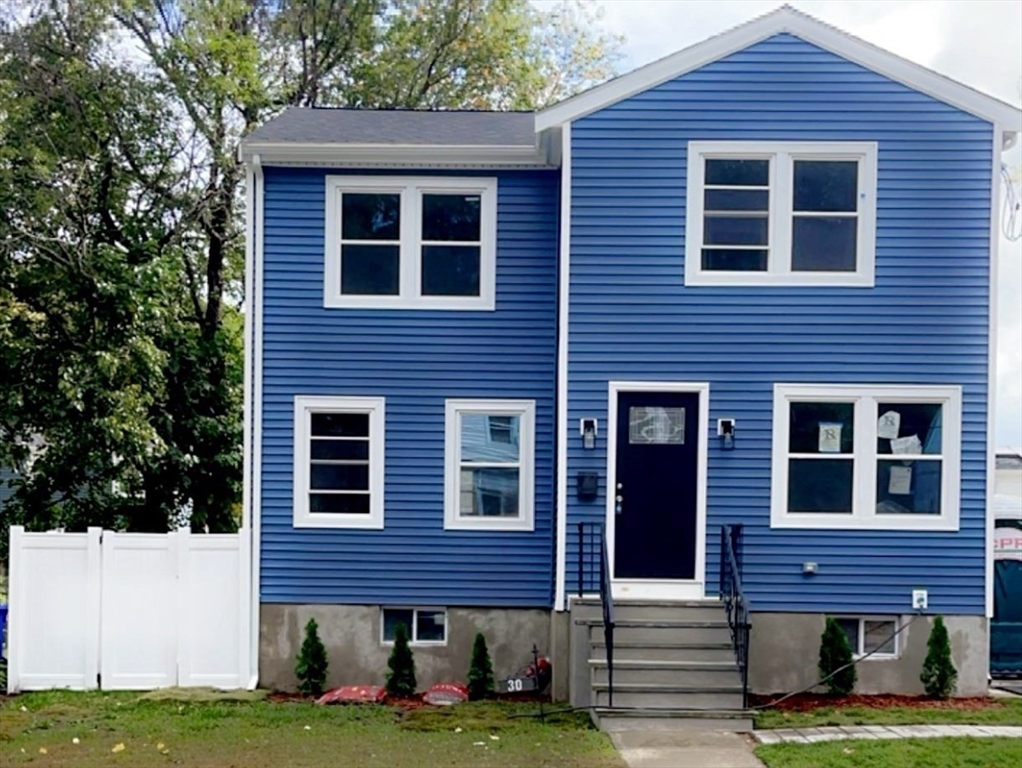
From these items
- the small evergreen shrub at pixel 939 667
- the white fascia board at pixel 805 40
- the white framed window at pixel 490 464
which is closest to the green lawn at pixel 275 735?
the white framed window at pixel 490 464

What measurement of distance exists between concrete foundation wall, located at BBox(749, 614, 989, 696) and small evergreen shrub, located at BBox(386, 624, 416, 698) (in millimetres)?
3486

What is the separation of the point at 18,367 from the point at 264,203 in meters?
5.54

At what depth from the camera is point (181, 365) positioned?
14.4 metres

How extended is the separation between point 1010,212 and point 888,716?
5641 millimetres

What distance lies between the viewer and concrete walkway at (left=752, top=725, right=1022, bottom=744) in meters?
7.76

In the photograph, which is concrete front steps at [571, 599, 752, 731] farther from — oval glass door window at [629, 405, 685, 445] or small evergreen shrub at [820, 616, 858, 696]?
oval glass door window at [629, 405, 685, 445]

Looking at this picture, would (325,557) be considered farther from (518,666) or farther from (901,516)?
(901,516)

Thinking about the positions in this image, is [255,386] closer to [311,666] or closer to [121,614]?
[121,614]

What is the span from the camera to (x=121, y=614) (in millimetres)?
9703

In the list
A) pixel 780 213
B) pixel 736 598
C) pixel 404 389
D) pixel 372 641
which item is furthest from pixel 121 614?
pixel 780 213

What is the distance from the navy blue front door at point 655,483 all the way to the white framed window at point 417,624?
2.05 meters

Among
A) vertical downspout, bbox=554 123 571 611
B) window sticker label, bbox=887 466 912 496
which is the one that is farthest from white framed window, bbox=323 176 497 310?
window sticker label, bbox=887 466 912 496

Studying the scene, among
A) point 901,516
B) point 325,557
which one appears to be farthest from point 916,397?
point 325,557

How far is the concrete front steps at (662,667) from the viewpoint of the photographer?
27.0ft
